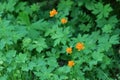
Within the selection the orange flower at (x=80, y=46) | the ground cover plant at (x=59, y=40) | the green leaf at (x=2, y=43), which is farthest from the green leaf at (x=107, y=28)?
the green leaf at (x=2, y=43)

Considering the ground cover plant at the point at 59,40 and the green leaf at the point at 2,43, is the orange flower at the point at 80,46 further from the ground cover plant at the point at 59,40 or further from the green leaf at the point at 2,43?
the green leaf at the point at 2,43

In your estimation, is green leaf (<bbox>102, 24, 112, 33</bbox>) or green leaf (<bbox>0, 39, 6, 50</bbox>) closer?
green leaf (<bbox>0, 39, 6, 50</bbox>)

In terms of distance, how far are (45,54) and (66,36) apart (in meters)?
0.35

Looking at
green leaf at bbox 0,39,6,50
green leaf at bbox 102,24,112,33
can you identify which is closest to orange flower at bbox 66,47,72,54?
green leaf at bbox 102,24,112,33

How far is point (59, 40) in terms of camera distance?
3852 mm

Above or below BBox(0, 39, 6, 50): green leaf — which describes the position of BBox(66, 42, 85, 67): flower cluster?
below

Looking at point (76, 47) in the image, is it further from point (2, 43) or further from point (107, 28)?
point (2, 43)

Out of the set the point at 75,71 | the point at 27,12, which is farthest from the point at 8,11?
the point at 75,71

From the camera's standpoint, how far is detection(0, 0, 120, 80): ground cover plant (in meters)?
3.79

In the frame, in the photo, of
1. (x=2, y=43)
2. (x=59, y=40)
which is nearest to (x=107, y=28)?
(x=59, y=40)

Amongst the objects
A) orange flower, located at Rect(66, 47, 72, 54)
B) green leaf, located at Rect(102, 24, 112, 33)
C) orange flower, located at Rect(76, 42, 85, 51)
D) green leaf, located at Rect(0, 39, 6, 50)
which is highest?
green leaf, located at Rect(102, 24, 112, 33)

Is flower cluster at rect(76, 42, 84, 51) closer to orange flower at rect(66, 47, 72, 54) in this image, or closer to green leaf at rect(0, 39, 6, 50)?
orange flower at rect(66, 47, 72, 54)

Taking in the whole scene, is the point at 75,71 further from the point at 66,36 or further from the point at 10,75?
the point at 10,75

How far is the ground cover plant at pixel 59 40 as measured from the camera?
3.79 metres
